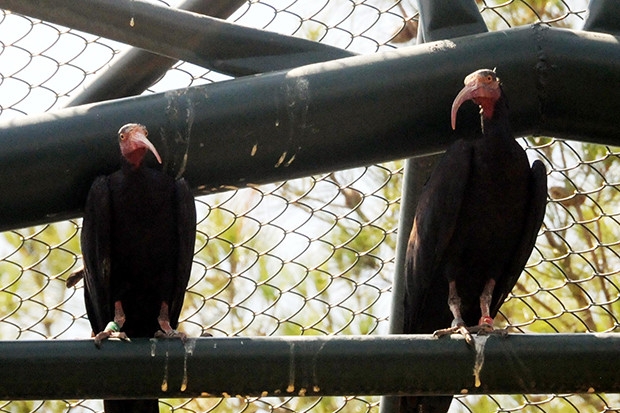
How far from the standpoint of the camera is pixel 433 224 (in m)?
2.91

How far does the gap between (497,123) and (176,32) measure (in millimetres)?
855

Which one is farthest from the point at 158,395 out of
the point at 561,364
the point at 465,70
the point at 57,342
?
the point at 465,70

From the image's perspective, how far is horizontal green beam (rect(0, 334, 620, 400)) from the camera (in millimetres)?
2219

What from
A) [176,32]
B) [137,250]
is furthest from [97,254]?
[176,32]

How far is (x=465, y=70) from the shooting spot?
8.36 feet

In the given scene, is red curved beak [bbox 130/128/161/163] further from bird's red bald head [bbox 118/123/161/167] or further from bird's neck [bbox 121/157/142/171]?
bird's neck [bbox 121/157/142/171]

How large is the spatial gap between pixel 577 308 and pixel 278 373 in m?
1.99

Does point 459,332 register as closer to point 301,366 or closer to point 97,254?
point 301,366

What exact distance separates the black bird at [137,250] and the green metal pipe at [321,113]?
0.68ft

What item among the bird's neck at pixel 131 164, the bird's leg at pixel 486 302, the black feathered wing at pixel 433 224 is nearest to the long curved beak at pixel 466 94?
the black feathered wing at pixel 433 224

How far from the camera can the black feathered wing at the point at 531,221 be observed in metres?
3.03

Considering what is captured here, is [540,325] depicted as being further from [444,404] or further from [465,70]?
[465,70]

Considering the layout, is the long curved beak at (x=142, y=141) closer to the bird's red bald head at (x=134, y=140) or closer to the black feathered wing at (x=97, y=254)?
the bird's red bald head at (x=134, y=140)

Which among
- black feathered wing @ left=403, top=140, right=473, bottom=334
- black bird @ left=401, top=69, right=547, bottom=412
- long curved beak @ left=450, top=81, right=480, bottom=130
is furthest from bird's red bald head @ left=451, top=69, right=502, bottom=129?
black feathered wing @ left=403, top=140, right=473, bottom=334
